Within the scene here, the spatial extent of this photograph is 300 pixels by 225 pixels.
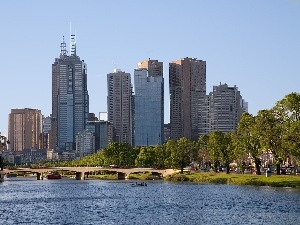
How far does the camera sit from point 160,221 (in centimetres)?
8656

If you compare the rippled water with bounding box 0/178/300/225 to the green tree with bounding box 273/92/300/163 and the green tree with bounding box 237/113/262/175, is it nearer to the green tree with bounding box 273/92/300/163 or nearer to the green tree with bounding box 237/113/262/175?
the green tree with bounding box 273/92/300/163

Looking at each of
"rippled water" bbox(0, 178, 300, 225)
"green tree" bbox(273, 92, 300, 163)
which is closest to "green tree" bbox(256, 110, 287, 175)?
"green tree" bbox(273, 92, 300, 163)

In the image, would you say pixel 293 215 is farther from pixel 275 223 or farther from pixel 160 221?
pixel 160 221

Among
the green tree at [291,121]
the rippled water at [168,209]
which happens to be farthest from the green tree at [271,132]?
the rippled water at [168,209]

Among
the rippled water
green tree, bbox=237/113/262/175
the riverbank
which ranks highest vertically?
green tree, bbox=237/113/262/175

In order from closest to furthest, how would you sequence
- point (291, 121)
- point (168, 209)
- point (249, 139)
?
1. point (168, 209)
2. point (291, 121)
3. point (249, 139)

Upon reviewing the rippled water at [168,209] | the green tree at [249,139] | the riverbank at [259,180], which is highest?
the green tree at [249,139]

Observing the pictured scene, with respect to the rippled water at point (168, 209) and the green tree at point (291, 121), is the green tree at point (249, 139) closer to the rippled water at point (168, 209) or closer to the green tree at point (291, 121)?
the green tree at point (291, 121)

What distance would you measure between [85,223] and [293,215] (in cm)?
2812

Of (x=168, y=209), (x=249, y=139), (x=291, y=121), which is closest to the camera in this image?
(x=168, y=209)

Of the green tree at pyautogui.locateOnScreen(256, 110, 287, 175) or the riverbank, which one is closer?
the riverbank

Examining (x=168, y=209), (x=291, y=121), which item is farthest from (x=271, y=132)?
(x=168, y=209)

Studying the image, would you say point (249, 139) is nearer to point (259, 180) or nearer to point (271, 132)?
point (271, 132)

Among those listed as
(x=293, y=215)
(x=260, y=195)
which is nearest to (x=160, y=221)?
(x=293, y=215)
